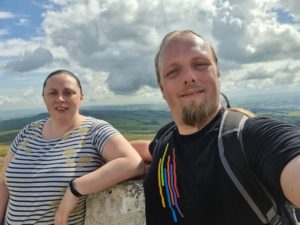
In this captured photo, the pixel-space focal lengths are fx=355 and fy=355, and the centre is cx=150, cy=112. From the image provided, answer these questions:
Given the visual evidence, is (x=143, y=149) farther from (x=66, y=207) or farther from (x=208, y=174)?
(x=208, y=174)

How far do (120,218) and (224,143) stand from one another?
1.95 metres

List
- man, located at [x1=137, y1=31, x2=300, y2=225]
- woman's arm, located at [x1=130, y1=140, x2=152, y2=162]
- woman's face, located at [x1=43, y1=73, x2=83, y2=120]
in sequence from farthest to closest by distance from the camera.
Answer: woman's face, located at [x1=43, y1=73, x2=83, y2=120] < woman's arm, located at [x1=130, y1=140, x2=152, y2=162] < man, located at [x1=137, y1=31, x2=300, y2=225]

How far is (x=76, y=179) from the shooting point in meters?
4.06

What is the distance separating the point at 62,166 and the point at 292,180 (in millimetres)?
3015

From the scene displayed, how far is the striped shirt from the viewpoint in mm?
4250

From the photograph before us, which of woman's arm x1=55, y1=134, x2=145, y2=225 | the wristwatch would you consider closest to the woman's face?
woman's arm x1=55, y1=134, x2=145, y2=225

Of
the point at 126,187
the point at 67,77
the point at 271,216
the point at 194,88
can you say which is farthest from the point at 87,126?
the point at 271,216

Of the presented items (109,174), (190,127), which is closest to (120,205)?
(109,174)

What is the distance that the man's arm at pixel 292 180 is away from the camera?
193 centimetres

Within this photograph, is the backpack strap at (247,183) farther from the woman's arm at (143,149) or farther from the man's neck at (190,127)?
the woman's arm at (143,149)

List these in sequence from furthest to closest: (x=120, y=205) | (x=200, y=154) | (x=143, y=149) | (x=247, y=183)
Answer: (x=143, y=149) < (x=120, y=205) < (x=200, y=154) < (x=247, y=183)

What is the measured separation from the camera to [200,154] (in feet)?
8.50

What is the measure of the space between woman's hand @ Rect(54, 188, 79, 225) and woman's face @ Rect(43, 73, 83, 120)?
117cm

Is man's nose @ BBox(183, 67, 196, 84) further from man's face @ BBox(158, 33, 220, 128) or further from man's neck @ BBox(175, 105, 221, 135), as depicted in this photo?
man's neck @ BBox(175, 105, 221, 135)
